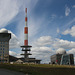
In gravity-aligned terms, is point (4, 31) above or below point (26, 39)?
above

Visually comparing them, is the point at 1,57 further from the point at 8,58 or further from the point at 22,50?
the point at 22,50

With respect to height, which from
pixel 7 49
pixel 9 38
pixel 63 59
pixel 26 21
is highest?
pixel 26 21

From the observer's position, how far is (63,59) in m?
97.1

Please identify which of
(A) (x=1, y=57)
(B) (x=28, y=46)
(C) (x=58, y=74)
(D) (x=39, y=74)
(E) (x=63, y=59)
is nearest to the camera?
(D) (x=39, y=74)

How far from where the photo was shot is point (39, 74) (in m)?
20.8

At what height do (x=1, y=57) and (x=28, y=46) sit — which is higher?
(x=28, y=46)

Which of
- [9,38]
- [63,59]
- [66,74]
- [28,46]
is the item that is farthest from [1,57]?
[66,74]

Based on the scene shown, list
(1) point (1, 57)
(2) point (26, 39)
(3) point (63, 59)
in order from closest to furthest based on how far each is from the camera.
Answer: (3) point (63, 59) → (2) point (26, 39) → (1) point (1, 57)

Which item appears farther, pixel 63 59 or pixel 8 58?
pixel 8 58

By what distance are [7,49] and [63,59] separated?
5511cm

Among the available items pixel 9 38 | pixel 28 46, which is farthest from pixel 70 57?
pixel 9 38

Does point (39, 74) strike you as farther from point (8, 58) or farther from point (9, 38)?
point (9, 38)

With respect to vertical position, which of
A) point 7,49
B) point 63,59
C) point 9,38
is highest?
point 9,38

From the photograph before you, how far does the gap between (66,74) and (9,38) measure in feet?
353
